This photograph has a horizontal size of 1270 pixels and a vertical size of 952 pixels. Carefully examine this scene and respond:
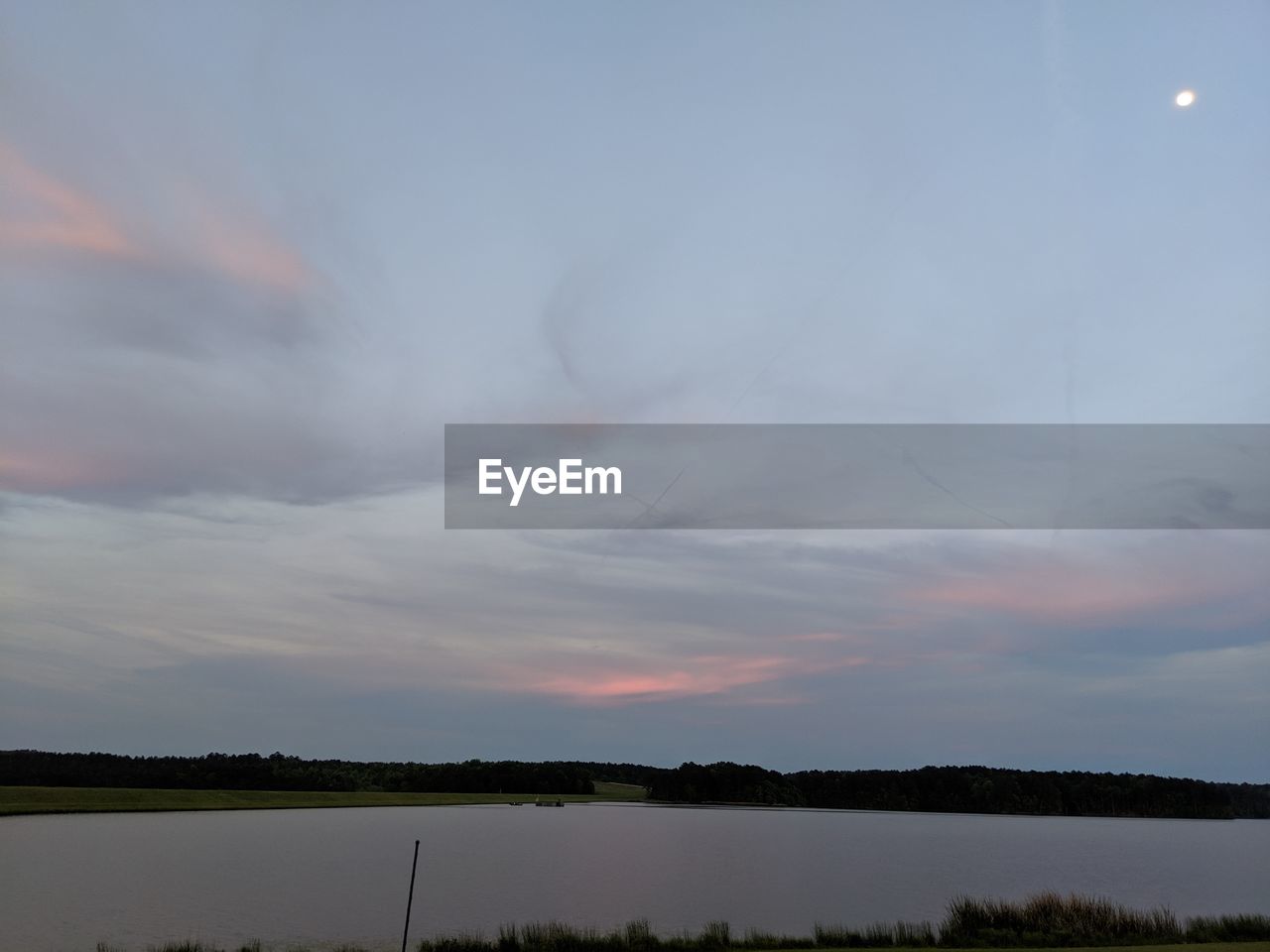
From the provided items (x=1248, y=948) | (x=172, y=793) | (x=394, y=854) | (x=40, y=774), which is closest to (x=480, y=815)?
(x=172, y=793)

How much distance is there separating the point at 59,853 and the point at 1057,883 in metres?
71.8

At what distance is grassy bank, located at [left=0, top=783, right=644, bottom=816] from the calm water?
16.6ft

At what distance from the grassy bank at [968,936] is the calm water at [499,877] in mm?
6155

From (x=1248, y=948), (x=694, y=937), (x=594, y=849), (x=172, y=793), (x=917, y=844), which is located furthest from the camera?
(x=172, y=793)

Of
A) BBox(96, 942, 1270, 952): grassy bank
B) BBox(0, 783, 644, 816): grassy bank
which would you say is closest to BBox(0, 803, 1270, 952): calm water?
BBox(96, 942, 1270, 952): grassy bank

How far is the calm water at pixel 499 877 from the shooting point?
4150cm

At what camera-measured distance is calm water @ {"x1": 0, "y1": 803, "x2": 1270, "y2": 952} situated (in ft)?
136

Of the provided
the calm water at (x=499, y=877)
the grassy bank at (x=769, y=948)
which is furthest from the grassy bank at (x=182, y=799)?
the grassy bank at (x=769, y=948)

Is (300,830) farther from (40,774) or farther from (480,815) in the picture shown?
(40,774)

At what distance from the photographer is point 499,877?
61438mm

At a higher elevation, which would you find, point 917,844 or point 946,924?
point 946,924

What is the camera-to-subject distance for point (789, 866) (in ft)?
244

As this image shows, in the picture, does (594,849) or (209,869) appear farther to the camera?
(594,849)

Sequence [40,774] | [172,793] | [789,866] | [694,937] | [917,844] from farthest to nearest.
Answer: [40,774]
[172,793]
[917,844]
[789,866]
[694,937]
